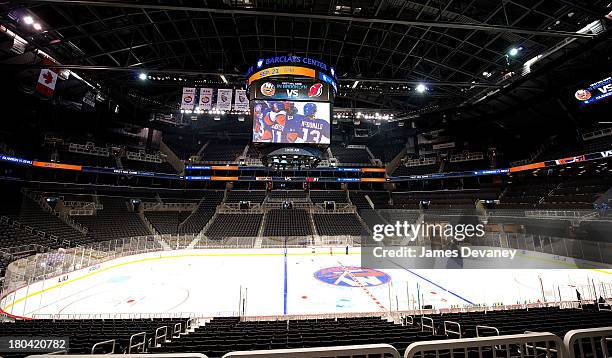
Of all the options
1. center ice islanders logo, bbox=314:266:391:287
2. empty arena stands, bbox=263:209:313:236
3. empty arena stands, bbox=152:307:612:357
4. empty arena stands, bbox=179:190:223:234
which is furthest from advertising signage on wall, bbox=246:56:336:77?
empty arena stands, bbox=179:190:223:234

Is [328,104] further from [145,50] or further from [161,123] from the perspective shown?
[161,123]

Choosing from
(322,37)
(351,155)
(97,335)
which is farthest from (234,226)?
(97,335)

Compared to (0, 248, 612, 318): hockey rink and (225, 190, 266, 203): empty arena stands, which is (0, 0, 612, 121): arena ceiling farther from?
(225, 190, 266, 203): empty arena stands

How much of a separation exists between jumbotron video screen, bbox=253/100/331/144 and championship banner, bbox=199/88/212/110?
535cm

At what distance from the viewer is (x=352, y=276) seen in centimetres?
1412

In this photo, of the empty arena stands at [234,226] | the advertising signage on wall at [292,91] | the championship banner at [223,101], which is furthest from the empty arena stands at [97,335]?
the empty arena stands at [234,226]

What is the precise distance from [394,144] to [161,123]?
109 feet

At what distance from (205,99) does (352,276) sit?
14.3m

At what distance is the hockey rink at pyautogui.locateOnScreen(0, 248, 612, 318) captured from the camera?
31.9 feet

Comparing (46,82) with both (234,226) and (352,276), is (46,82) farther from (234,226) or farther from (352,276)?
(352,276)

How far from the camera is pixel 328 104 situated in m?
14.5

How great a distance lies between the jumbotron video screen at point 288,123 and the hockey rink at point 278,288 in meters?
7.14

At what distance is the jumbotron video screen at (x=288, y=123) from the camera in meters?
13.9

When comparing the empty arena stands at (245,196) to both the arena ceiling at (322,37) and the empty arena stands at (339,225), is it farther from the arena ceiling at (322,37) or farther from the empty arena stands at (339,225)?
the arena ceiling at (322,37)
